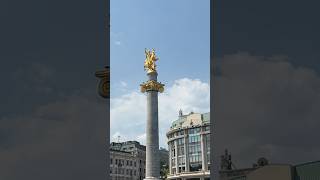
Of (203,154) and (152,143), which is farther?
(203,154)

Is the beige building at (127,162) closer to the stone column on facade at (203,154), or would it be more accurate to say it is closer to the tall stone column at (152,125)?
the stone column on facade at (203,154)

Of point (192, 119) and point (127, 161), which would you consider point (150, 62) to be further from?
point (127, 161)

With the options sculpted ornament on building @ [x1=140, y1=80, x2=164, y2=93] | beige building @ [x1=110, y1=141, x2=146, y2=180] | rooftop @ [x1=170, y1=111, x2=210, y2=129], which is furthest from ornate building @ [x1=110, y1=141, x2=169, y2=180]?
sculpted ornament on building @ [x1=140, y1=80, x2=164, y2=93]

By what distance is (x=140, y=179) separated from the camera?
2438 inches

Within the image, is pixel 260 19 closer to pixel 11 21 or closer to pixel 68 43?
pixel 68 43

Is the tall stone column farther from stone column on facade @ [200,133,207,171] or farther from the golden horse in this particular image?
stone column on facade @ [200,133,207,171]

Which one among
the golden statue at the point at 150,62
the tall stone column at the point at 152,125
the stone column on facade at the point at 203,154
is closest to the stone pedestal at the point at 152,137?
the tall stone column at the point at 152,125

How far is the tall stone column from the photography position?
30.5m

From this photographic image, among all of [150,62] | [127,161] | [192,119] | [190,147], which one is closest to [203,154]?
[190,147]

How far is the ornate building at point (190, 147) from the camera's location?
56031mm

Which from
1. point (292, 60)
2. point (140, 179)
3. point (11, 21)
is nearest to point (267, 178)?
point (292, 60)

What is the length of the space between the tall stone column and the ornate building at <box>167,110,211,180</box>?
975 inches

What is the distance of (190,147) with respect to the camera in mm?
59125

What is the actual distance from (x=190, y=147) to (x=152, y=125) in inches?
1153
